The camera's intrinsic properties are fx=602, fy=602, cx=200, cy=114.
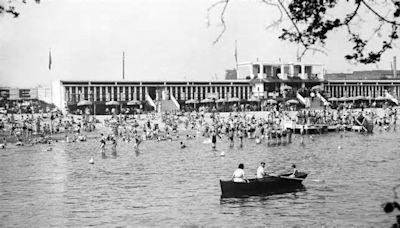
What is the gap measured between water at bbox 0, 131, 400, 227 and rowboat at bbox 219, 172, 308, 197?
418 millimetres

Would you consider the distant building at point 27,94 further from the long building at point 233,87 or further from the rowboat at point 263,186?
the rowboat at point 263,186

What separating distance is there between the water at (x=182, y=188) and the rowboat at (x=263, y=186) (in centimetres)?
42

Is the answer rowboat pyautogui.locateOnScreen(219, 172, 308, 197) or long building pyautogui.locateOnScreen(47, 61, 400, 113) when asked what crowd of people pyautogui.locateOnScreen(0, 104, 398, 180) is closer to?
long building pyautogui.locateOnScreen(47, 61, 400, 113)

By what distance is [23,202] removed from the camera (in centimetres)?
2323

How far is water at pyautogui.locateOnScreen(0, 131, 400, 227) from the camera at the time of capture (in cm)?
2009

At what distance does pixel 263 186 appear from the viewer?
24125mm

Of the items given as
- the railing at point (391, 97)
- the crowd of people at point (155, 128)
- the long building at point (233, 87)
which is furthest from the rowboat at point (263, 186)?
the railing at point (391, 97)

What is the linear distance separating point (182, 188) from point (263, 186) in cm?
398

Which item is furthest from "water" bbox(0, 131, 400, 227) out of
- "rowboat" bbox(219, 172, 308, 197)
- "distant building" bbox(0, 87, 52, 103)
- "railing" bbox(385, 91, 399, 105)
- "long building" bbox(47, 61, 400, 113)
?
"railing" bbox(385, 91, 399, 105)

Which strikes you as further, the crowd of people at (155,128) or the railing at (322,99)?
the railing at (322,99)

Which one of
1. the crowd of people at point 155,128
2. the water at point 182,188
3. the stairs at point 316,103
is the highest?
the stairs at point 316,103

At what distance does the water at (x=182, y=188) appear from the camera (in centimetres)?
2009

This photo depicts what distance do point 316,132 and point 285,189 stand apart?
124 feet

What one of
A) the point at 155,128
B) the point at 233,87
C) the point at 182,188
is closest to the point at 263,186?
the point at 182,188
